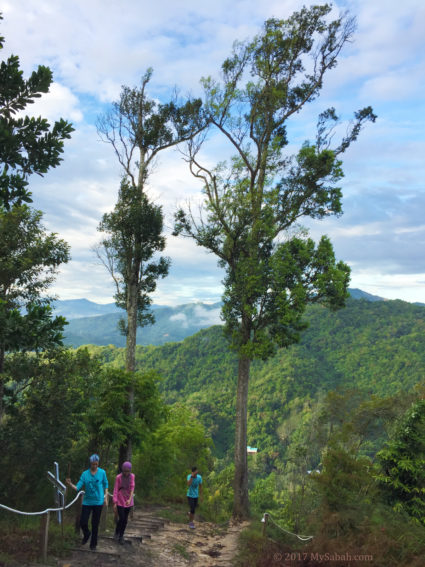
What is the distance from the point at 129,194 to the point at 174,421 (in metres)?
11.6

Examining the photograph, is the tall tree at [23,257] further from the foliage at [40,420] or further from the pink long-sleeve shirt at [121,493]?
the pink long-sleeve shirt at [121,493]

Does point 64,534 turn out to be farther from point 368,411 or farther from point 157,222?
point 368,411

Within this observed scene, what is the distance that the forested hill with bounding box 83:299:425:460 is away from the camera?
2968 inches

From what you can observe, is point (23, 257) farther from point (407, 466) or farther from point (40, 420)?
point (407, 466)

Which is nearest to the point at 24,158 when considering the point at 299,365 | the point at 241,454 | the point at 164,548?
the point at 164,548

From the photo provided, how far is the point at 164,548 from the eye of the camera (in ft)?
24.7

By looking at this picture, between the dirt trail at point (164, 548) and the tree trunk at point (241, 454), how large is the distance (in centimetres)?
130

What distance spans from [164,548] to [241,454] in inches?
227

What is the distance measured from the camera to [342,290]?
41.7ft

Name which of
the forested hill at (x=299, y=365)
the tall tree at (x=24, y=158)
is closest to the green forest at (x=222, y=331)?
the tall tree at (x=24, y=158)

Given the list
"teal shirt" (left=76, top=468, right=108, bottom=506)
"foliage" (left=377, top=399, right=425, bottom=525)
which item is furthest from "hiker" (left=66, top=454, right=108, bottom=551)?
"foliage" (left=377, top=399, right=425, bottom=525)

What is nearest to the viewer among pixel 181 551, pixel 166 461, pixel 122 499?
pixel 122 499

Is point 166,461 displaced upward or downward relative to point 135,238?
downward

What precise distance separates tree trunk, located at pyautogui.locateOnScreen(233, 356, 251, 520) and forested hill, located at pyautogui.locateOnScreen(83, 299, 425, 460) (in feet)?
192
